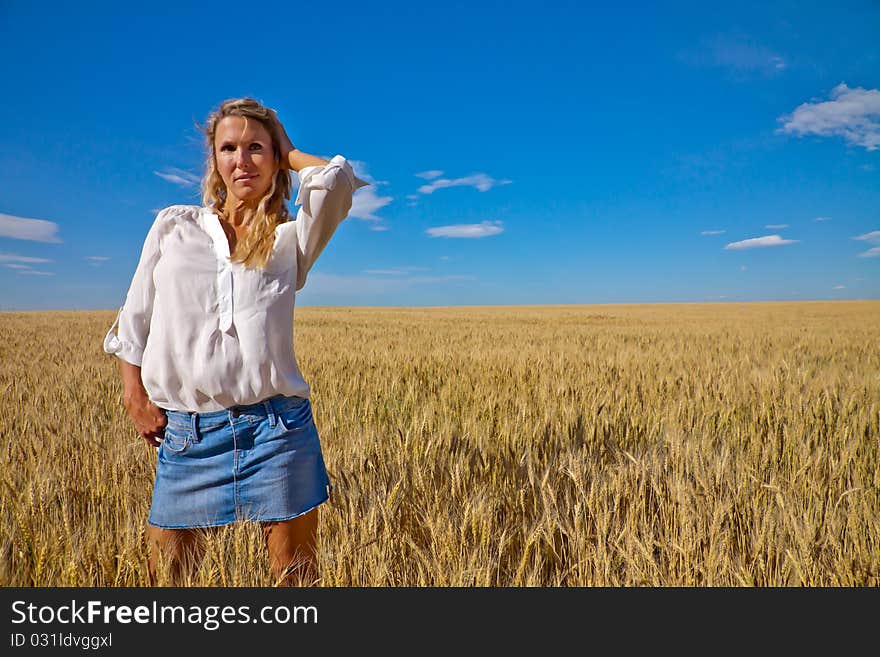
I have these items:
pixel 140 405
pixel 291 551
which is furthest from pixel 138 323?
pixel 291 551

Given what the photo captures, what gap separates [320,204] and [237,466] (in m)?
0.74

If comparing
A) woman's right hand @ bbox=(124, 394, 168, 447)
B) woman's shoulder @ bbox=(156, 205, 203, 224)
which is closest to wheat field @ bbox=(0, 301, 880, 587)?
woman's right hand @ bbox=(124, 394, 168, 447)

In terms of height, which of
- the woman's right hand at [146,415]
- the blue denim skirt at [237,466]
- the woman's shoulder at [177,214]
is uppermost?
the woman's shoulder at [177,214]

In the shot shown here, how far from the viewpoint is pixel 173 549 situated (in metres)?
1.37

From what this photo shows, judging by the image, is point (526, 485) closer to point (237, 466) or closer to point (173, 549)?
point (237, 466)

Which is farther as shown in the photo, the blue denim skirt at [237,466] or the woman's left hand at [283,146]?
the woman's left hand at [283,146]

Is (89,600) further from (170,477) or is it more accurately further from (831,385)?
(831,385)

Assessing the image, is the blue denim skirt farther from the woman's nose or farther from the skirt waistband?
the woman's nose

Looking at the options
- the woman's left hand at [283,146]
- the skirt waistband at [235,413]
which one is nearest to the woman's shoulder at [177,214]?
the woman's left hand at [283,146]

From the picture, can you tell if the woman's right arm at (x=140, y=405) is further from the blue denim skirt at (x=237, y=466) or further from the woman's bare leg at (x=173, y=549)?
the woman's bare leg at (x=173, y=549)

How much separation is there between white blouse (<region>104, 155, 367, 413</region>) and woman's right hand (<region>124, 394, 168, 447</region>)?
0.05 metres

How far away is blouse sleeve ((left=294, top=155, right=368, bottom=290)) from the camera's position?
1346mm

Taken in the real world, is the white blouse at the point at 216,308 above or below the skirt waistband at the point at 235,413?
above

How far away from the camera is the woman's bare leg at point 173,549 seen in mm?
1333
